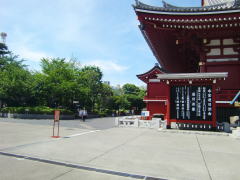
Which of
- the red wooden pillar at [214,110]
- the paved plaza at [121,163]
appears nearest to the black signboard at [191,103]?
the red wooden pillar at [214,110]

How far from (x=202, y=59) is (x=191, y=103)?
311cm

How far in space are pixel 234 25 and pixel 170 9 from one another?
12.2 ft

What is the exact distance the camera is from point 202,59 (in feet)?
39.0

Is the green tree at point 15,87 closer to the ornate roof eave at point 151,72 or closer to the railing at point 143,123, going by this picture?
the ornate roof eave at point 151,72

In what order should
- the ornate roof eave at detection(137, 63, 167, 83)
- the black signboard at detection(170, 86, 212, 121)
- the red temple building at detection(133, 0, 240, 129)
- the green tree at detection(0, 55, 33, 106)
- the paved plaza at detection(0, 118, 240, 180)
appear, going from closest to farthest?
1. the paved plaza at detection(0, 118, 240, 180)
2. the red temple building at detection(133, 0, 240, 129)
3. the black signboard at detection(170, 86, 212, 121)
4. the ornate roof eave at detection(137, 63, 167, 83)
5. the green tree at detection(0, 55, 33, 106)

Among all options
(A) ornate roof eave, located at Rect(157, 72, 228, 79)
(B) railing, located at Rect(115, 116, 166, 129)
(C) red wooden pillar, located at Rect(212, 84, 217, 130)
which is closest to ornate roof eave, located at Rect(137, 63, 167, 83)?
(B) railing, located at Rect(115, 116, 166, 129)

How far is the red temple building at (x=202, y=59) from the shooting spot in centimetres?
1027

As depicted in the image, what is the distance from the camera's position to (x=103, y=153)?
585 centimetres

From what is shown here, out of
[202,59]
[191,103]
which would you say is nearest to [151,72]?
[202,59]

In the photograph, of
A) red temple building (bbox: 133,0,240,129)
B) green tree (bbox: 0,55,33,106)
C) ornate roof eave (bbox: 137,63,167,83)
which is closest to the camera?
red temple building (bbox: 133,0,240,129)

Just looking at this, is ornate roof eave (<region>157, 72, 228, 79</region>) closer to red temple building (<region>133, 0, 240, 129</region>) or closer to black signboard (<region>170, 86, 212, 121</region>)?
red temple building (<region>133, 0, 240, 129</region>)

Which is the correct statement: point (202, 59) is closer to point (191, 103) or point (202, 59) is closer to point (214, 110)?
point (191, 103)

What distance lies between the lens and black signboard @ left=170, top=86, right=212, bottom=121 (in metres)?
10.9

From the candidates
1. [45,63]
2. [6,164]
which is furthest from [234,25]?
[45,63]
